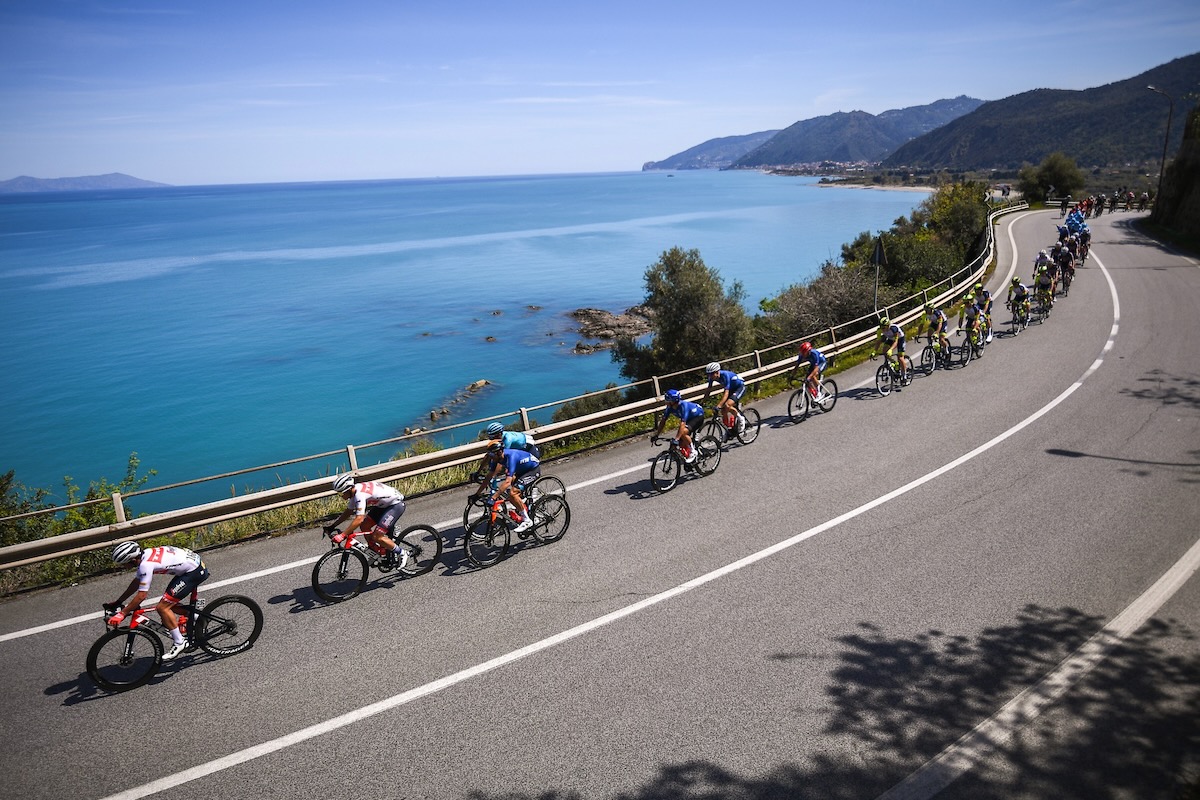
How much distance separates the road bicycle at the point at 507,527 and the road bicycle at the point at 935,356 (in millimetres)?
12819

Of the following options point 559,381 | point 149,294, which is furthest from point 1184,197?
point 149,294

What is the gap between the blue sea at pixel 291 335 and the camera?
4256cm

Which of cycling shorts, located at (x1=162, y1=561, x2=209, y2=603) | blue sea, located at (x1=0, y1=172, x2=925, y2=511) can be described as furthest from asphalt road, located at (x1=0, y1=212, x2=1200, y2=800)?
blue sea, located at (x1=0, y1=172, x2=925, y2=511)

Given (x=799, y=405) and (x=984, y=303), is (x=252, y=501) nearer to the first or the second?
(x=799, y=405)

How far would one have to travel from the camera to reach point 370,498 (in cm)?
859

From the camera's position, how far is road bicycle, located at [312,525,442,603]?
8500 millimetres

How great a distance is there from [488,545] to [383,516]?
152 cm

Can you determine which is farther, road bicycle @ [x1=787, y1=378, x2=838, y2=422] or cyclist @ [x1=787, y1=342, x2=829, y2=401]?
road bicycle @ [x1=787, y1=378, x2=838, y2=422]

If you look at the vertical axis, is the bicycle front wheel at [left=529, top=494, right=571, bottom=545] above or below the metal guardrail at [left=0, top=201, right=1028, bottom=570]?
below

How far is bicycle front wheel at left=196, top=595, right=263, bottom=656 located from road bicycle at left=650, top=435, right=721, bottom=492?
252 inches

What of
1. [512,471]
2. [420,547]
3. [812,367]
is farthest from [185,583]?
[812,367]

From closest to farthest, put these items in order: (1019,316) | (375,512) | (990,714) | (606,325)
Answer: (990,714) → (375,512) → (1019,316) → (606,325)

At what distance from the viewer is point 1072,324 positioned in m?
22.1

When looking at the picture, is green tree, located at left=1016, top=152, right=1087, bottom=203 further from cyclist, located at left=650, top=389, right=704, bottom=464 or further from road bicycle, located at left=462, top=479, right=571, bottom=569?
road bicycle, located at left=462, top=479, right=571, bottom=569
